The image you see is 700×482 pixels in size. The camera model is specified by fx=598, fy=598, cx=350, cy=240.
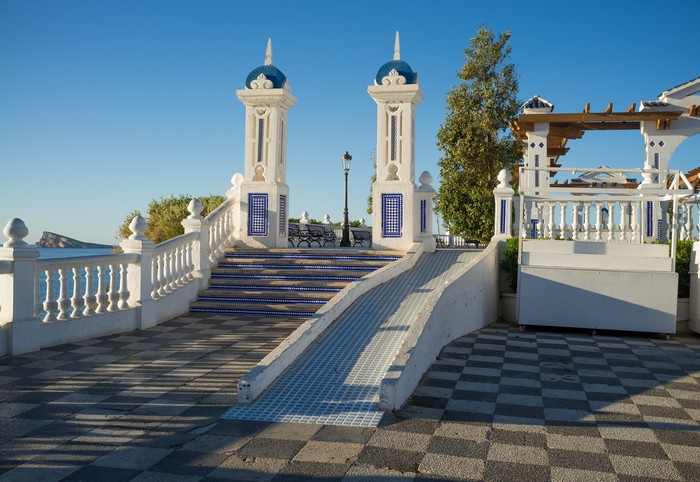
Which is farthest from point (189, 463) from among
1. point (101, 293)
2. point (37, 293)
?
point (101, 293)

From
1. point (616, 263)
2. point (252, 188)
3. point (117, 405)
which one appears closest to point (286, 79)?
point (252, 188)

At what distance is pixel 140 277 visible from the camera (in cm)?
877

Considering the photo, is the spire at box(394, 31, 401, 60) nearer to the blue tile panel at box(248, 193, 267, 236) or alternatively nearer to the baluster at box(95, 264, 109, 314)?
the blue tile panel at box(248, 193, 267, 236)

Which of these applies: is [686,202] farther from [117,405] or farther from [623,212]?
[117,405]

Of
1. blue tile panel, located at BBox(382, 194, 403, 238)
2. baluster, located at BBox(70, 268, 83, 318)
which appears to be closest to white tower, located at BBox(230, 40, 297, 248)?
blue tile panel, located at BBox(382, 194, 403, 238)

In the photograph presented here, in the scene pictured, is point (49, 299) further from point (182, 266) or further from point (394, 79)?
point (394, 79)

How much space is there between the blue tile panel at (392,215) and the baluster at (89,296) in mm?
6271

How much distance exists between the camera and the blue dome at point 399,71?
12.8 metres

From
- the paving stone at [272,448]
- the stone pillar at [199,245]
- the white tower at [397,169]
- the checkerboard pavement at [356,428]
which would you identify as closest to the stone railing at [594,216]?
the white tower at [397,169]

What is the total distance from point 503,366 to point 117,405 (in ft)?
13.6

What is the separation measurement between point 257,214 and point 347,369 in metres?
7.76

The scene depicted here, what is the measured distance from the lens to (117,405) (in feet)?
16.2

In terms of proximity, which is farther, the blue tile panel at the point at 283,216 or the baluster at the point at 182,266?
the blue tile panel at the point at 283,216

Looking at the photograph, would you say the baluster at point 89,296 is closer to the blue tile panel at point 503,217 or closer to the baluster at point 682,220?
the blue tile panel at point 503,217
